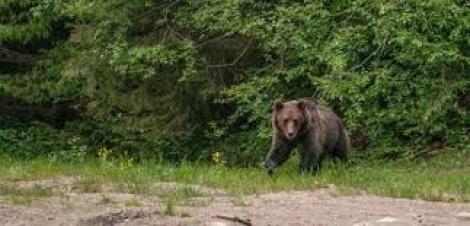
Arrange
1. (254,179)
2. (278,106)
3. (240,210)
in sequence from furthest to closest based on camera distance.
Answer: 1. (278,106)
2. (254,179)
3. (240,210)

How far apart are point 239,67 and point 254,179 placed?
880 cm

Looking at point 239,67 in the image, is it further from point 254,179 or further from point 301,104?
point 254,179

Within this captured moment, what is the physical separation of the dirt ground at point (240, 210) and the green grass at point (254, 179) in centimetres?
37

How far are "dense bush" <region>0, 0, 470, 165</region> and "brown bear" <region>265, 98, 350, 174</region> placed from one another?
8.05ft

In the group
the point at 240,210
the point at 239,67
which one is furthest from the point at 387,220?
the point at 239,67

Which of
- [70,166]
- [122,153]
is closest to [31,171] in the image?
[70,166]

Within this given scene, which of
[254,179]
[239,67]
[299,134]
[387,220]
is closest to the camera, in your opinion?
[387,220]

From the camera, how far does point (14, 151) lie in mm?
23266

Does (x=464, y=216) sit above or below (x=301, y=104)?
below

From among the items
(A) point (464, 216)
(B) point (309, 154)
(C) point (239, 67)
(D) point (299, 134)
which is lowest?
(A) point (464, 216)

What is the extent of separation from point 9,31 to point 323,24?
7.20m

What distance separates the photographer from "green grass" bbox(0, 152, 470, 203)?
11238 mm

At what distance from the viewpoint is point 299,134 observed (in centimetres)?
1370

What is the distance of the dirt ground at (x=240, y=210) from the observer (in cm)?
884
